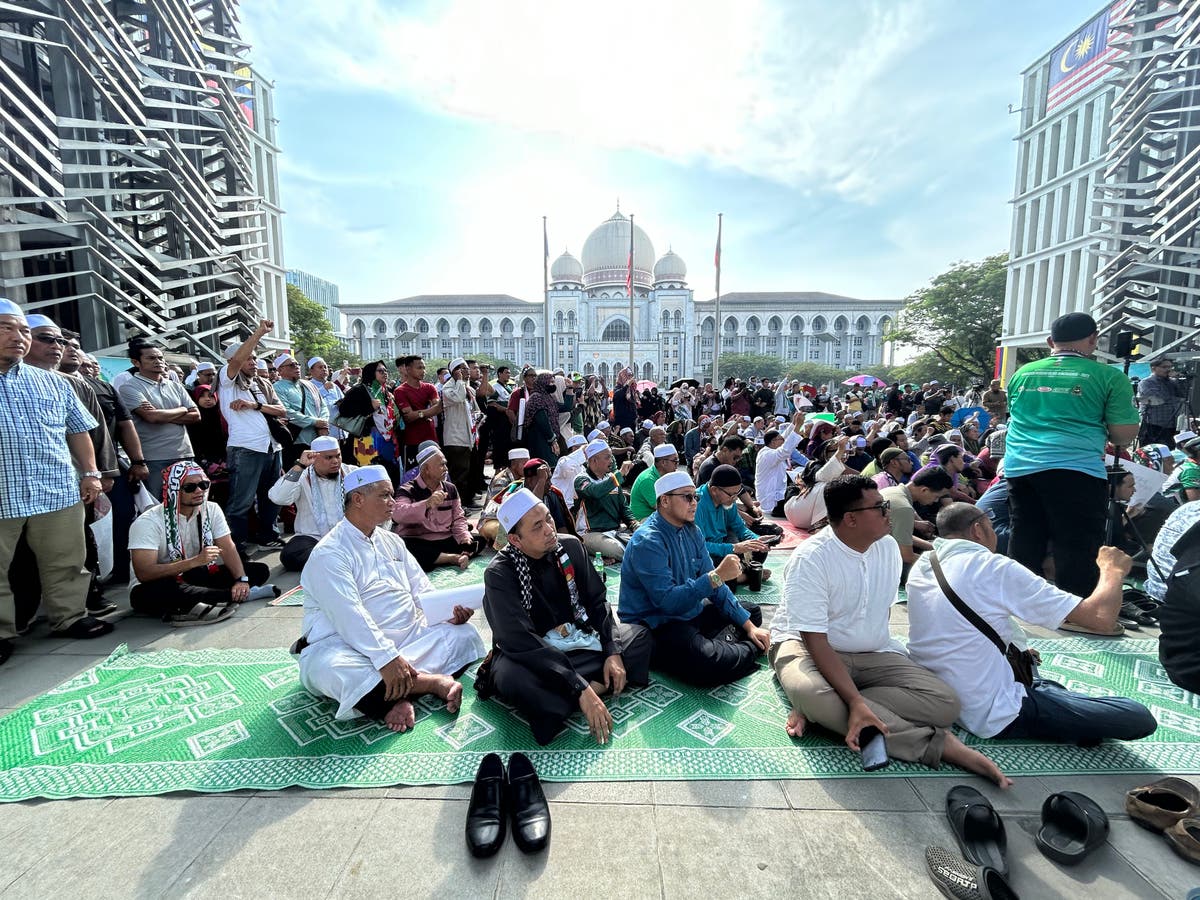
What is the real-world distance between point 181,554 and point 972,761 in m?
4.71

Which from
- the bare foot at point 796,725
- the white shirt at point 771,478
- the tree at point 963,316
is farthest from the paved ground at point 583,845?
the tree at point 963,316

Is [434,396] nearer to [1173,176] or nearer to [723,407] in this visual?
[723,407]

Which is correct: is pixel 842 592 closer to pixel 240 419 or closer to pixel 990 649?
pixel 990 649

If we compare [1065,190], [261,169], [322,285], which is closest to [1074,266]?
[1065,190]

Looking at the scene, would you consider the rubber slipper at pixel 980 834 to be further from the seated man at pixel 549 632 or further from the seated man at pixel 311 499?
the seated man at pixel 311 499

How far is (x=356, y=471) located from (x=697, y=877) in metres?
2.32

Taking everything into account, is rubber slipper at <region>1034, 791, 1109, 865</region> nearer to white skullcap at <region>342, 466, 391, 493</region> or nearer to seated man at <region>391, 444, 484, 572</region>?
white skullcap at <region>342, 466, 391, 493</region>

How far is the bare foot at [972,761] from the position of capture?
2252 millimetres

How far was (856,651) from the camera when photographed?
2723mm

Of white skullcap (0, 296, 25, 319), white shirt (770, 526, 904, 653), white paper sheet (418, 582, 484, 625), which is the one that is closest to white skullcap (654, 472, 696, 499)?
white shirt (770, 526, 904, 653)

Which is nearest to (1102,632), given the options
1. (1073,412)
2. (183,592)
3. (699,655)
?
(1073,412)

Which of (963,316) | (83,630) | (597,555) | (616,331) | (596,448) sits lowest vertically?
(597,555)

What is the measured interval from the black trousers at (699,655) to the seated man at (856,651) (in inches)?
13.6

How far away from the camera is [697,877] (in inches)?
73.5
